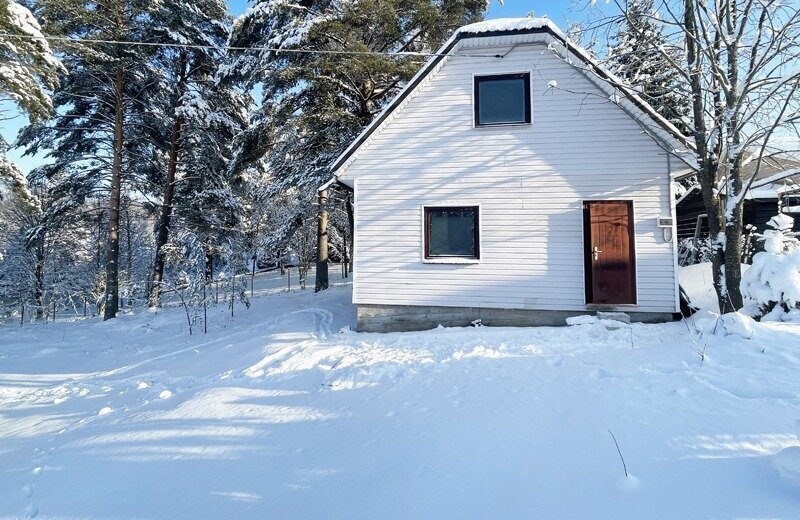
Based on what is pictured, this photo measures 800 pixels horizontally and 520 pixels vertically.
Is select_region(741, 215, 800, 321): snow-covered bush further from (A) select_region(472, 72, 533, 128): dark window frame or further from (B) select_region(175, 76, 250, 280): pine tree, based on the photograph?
(B) select_region(175, 76, 250, 280): pine tree

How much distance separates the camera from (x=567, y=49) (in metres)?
7.36

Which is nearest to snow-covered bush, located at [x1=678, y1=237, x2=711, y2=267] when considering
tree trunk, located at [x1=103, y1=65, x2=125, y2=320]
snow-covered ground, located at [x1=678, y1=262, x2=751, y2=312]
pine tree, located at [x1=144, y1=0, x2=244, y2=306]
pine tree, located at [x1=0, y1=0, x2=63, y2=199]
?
snow-covered ground, located at [x1=678, y1=262, x2=751, y2=312]

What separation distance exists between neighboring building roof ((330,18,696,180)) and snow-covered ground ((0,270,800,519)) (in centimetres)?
359

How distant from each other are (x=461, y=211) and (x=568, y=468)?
5929mm

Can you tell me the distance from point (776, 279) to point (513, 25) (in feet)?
20.0

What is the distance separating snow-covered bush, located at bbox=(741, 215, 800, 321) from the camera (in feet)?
17.5

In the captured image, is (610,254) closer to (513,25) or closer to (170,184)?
(513,25)

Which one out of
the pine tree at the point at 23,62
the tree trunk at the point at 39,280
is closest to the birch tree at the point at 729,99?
the pine tree at the point at 23,62

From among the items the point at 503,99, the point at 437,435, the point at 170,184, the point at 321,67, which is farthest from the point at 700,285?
the point at 170,184

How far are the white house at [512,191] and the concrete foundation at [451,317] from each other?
0.02 meters

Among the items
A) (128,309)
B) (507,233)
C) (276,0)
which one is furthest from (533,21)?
(128,309)

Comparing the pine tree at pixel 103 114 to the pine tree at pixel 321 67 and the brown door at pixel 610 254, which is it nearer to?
the pine tree at pixel 321 67

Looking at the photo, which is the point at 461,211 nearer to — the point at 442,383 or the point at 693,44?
the point at 442,383

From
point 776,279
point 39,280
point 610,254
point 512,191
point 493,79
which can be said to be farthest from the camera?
point 39,280
